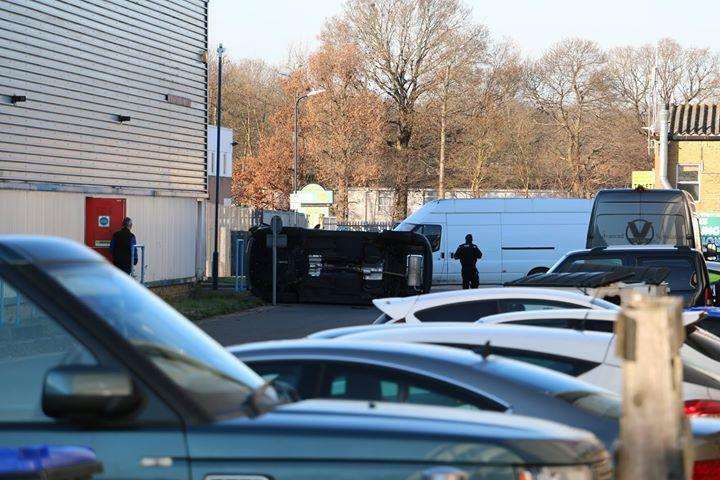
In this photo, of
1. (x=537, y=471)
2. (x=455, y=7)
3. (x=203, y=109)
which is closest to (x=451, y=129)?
(x=455, y=7)

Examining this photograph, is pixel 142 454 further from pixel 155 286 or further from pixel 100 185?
pixel 155 286

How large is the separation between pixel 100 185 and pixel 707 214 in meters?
28.5

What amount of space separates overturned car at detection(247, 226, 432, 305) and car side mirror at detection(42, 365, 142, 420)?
2588 centimetres

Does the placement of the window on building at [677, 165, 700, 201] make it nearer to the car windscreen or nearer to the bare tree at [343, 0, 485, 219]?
the bare tree at [343, 0, 485, 219]

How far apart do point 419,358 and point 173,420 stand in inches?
93.5

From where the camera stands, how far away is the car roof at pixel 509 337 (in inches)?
305

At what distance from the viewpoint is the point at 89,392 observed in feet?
13.0

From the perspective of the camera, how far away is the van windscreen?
1140 inches

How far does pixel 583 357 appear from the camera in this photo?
7.76 m

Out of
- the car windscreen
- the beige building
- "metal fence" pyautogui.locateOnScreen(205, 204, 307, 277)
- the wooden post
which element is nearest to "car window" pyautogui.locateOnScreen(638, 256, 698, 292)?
the car windscreen

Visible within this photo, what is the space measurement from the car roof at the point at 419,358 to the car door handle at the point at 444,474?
221 cm

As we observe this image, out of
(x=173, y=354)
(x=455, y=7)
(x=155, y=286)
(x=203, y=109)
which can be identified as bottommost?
(x=155, y=286)

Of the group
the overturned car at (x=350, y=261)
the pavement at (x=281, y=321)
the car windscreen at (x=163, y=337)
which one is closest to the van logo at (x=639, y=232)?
the overturned car at (x=350, y=261)

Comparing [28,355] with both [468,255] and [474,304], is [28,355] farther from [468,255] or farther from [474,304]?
[468,255]
